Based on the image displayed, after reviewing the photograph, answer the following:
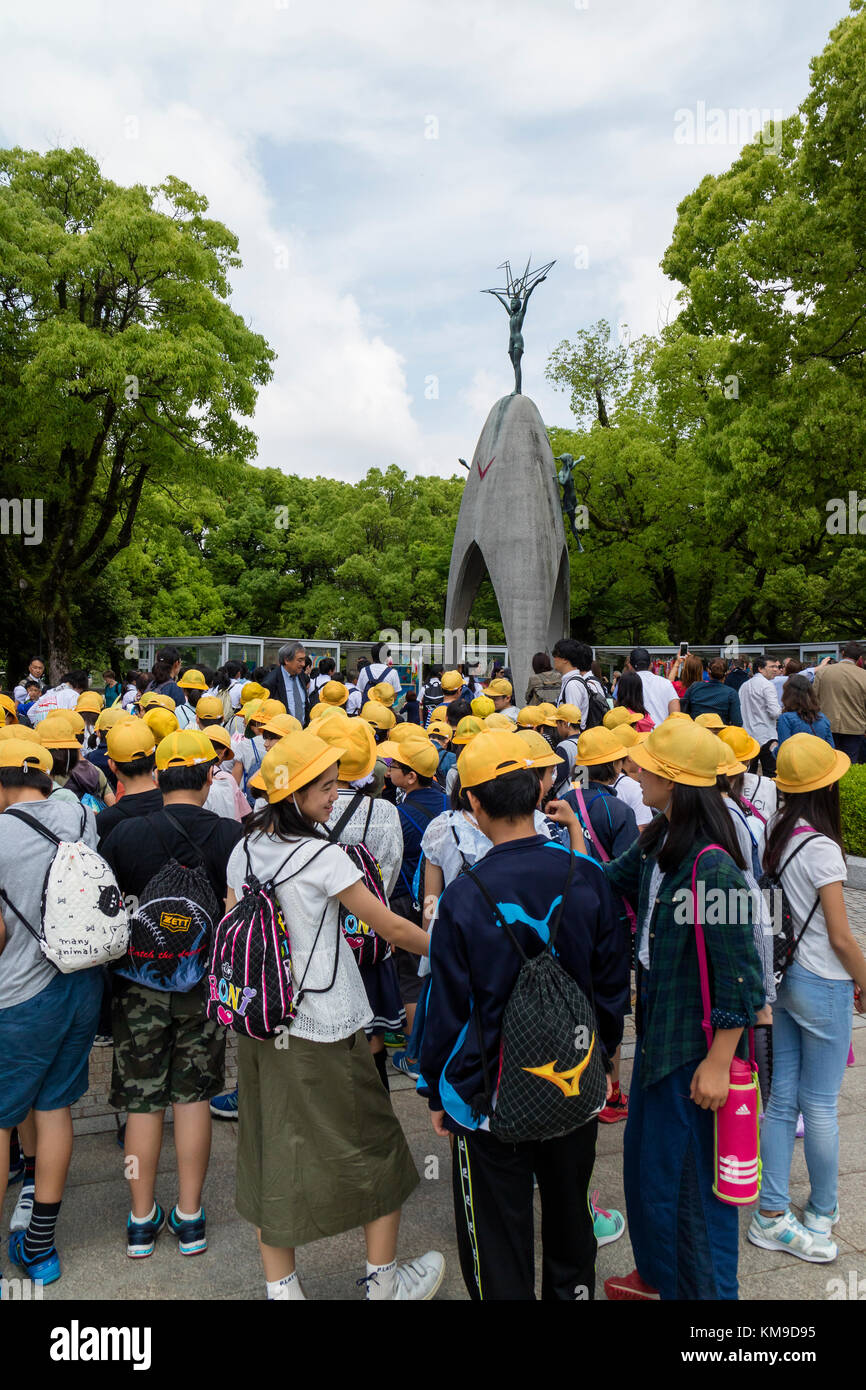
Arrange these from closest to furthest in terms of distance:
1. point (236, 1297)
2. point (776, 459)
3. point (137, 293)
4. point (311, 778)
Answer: point (311, 778), point (236, 1297), point (776, 459), point (137, 293)

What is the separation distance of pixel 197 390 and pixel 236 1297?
16023 mm

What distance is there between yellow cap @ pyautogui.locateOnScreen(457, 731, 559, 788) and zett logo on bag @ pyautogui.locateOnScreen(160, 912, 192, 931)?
4.26ft

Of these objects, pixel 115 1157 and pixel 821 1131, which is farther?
pixel 115 1157

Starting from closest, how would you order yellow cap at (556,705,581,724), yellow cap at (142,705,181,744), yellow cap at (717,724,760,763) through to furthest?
yellow cap at (717,724,760,763) < yellow cap at (142,705,181,744) < yellow cap at (556,705,581,724)

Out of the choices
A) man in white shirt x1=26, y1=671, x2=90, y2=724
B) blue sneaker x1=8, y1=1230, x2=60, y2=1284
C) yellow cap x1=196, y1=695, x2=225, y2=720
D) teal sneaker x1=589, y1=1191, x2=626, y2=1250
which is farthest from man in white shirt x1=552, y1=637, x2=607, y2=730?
man in white shirt x1=26, y1=671, x2=90, y2=724

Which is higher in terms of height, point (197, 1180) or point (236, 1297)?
point (197, 1180)

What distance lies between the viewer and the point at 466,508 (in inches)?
761

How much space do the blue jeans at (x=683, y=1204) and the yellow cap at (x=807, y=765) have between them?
1045 millimetres

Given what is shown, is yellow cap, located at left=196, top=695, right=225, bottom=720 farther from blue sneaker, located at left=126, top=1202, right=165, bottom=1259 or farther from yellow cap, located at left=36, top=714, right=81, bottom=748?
blue sneaker, located at left=126, top=1202, right=165, bottom=1259

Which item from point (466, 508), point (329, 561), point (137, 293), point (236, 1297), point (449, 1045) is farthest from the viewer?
point (329, 561)

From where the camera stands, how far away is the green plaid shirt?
2.40m

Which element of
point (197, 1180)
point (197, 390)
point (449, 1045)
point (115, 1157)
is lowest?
point (115, 1157)

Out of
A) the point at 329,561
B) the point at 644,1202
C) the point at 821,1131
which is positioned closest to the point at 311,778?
the point at 644,1202

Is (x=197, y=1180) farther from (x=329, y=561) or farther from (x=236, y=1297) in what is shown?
(x=329, y=561)
